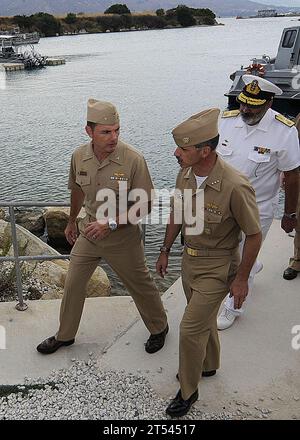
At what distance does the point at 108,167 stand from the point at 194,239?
756mm

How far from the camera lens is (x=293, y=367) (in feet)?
11.1

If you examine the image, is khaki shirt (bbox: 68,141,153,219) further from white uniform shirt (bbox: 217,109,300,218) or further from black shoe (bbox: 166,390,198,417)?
black shoe (bbox: 166,390,198,417)

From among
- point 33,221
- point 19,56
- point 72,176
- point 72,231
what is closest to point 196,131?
point 72,176

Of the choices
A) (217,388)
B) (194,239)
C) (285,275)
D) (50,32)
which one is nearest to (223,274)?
(194,239)

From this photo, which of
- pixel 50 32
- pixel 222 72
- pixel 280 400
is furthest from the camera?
pixel 50 32

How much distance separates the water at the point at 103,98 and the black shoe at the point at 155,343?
10.7ft

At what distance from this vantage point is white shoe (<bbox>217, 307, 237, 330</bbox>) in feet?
12.6

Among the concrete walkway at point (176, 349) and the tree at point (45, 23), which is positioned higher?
the concrete walkway at point (176, 349)

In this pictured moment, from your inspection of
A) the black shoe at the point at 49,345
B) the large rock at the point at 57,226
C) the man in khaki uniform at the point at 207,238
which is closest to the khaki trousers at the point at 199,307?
the man in khaki uniform at the point at 207,238

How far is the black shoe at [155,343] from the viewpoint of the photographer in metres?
3.57

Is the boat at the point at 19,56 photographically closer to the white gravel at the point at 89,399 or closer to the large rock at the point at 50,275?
the large rock at the point at 50,275

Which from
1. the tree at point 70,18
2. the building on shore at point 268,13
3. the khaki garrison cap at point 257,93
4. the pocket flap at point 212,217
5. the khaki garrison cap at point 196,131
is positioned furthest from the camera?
the building on shore at point 268,13

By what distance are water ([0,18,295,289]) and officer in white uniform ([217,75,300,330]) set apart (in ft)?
11.5

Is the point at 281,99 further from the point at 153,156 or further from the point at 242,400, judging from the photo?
the point at 242,400
